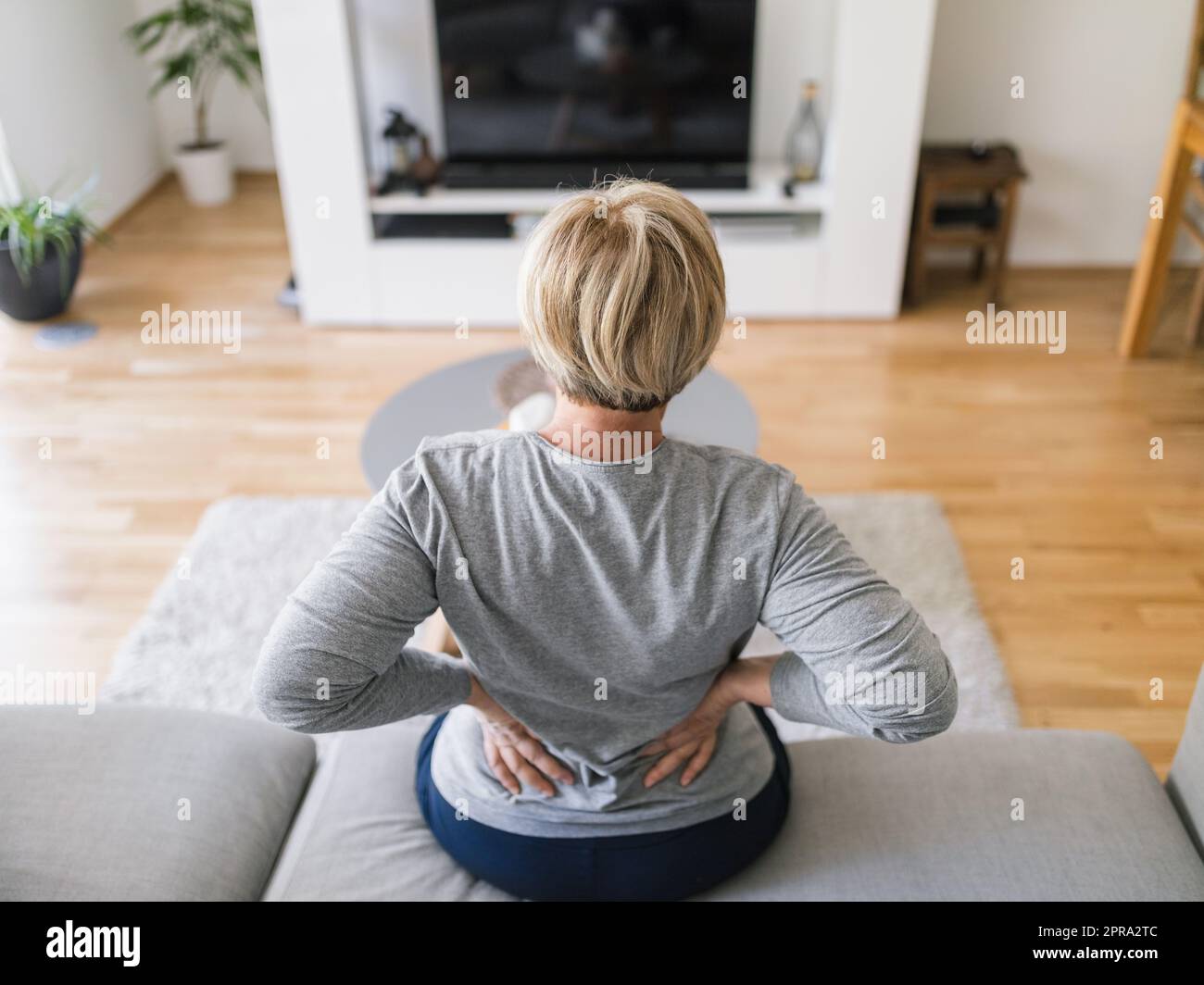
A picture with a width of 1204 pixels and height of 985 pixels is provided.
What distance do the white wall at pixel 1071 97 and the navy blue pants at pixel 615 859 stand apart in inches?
122

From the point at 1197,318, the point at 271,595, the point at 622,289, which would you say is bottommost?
the point at 271,595

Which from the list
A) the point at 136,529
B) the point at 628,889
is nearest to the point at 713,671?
the point at 628,889

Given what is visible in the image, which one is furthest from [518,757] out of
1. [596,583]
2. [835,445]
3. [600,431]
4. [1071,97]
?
[1071,97]

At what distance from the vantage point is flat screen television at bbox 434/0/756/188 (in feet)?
11.0

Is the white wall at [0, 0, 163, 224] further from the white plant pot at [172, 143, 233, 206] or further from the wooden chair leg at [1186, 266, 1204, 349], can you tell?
the wooden chair leg at [1186, 266, 1204, 349]

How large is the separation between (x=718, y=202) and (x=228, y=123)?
8.10ft

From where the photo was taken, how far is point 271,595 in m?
2.38

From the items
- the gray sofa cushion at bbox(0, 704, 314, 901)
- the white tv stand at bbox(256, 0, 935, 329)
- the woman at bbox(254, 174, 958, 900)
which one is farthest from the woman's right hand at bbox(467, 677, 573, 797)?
the white tv stand at bbox(256, 0, 935, 329)

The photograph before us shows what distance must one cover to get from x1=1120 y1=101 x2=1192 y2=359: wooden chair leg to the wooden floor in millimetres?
109

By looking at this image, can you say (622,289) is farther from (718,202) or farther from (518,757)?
(718,202)

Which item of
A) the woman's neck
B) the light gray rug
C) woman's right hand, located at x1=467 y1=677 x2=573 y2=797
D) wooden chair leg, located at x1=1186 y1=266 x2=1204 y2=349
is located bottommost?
the light gray rug

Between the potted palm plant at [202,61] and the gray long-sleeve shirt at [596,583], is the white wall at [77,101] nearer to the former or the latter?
the potted palm plant at [202,61]

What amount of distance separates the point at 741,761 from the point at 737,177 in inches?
102
